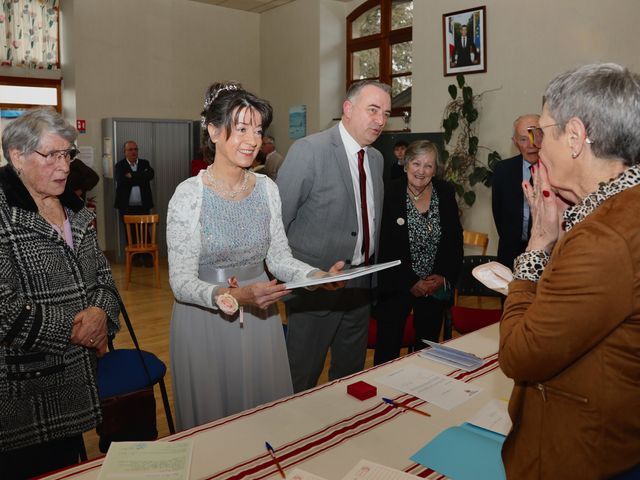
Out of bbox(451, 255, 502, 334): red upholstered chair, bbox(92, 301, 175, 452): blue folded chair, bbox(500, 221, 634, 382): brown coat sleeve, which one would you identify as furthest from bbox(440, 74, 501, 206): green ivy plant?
bbox(500, 221, 634, 382): brown coat sleeve

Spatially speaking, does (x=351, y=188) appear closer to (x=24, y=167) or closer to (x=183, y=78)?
(x=24, y=167)

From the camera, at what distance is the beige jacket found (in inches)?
39.3

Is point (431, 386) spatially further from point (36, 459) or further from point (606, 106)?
point (36, 459)

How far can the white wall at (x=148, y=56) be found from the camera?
872 cm

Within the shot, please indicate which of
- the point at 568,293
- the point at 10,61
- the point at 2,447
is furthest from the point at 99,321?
the point at 10,61

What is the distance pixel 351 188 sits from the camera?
9.30ft

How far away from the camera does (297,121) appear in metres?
9.66

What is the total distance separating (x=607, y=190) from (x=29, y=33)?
9.38 m

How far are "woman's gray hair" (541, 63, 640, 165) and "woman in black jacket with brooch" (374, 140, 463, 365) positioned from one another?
7.34ft

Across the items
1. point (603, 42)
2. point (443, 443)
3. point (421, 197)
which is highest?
point (603, 42)

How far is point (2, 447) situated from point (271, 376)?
36.5 inches

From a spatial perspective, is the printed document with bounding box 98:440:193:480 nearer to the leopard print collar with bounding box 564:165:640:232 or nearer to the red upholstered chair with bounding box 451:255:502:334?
the leopard print collar with bounding box 564:165:640:232

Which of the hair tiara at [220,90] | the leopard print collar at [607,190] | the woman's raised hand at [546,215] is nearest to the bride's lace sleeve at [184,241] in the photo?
the hair tiara at [220,90]

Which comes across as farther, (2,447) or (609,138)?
(2,447)
